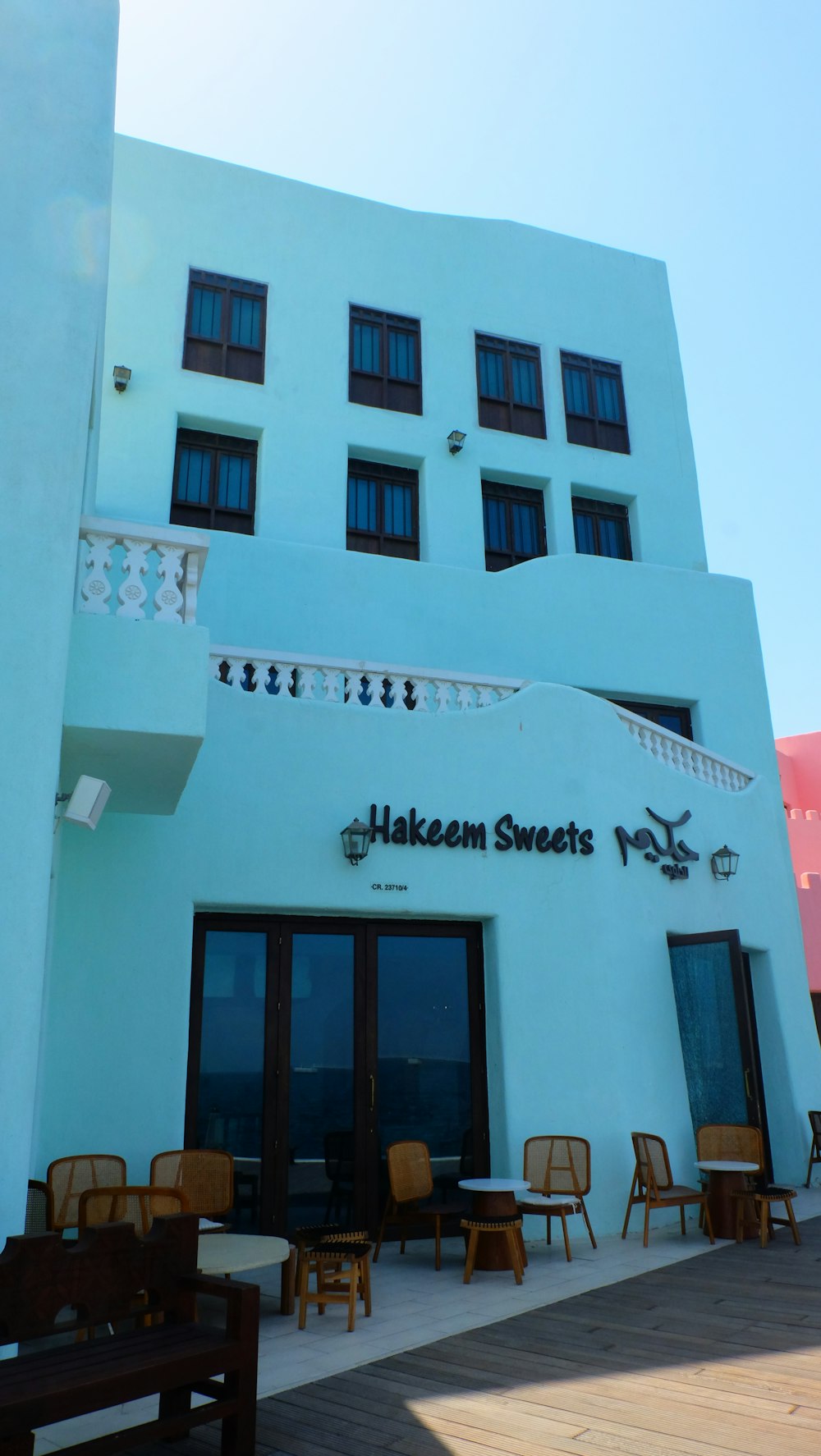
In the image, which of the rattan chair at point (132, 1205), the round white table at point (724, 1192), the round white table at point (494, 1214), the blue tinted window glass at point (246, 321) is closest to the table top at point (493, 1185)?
the round white table at point (494, 1214)

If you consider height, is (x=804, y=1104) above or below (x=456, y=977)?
below

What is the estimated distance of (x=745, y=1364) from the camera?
5043mm

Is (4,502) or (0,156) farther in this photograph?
(0,156)

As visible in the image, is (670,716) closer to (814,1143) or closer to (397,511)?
(397,511)

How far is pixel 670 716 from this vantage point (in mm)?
13633

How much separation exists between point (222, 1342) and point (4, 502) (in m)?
3.82

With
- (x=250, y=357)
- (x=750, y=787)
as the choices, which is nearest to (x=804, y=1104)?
(x=750, y=787)

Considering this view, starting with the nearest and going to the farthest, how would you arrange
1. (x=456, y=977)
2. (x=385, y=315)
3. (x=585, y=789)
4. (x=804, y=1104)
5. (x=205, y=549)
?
(x=205, y=549)
(x=456, y=977)
(x=585, y=789)
(x=804, y=1104)
(x=385, y=315)

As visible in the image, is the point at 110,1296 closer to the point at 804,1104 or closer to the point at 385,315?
the point at 804,1104

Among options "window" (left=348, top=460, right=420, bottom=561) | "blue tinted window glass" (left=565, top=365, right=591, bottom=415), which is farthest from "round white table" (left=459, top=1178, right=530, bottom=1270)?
"blue tinted window glass" (left=565, top=365, right=591, bottom=415)

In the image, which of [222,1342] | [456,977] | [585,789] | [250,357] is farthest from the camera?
[250,357]

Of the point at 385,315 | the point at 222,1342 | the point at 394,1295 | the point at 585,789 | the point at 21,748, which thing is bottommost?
the point at 394,1295

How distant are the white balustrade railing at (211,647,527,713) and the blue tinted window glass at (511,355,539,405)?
21.0ft

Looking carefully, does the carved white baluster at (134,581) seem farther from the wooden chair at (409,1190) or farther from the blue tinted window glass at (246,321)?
the blue tinted window glass at (246,321)
